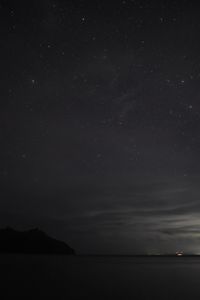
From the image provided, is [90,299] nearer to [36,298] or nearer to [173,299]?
[36,298]

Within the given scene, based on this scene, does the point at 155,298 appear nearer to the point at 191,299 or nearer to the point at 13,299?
the point at 191,299

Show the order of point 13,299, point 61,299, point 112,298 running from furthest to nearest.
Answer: point 112,298, point 61,299, point 13,299

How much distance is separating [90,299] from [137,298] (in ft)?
15.4

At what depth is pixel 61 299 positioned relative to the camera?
2762cm

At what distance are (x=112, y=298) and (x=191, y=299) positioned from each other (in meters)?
7.25

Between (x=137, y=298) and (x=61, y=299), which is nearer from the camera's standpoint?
(x=61, y=299)

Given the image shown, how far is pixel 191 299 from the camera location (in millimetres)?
29766

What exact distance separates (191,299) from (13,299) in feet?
52.1

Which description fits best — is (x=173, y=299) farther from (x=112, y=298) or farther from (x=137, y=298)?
(x=112, y=298)

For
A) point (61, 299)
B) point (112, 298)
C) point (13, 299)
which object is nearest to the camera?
point (13, 299)

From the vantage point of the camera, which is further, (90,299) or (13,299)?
(90,299)

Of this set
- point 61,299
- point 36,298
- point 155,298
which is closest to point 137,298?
point 155,298

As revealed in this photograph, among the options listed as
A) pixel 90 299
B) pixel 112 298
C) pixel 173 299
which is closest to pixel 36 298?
pixel 90 299

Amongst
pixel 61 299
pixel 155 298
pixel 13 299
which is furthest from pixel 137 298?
pixel 13 299
